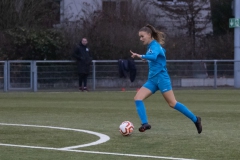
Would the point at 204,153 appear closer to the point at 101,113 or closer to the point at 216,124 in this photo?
the point at 216,124

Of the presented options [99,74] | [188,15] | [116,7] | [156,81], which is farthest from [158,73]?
[188,15]

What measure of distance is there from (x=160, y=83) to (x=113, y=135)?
1.11m

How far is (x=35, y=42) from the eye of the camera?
31531 millimetres

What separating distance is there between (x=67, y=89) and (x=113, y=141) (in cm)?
1926

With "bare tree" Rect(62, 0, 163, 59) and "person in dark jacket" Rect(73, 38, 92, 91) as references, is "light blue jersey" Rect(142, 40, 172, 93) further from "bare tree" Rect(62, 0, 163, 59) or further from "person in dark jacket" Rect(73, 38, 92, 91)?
"bare tree" Rect(62, 0, 163, 59)

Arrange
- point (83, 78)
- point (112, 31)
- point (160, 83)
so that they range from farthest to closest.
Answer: point (112, 31) → point (83, 78) → point (160, 83)

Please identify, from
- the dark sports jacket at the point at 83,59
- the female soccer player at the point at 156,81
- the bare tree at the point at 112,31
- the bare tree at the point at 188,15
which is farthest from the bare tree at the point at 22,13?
the female soccer player at the point at 156,81

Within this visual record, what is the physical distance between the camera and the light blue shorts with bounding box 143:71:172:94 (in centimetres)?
1101

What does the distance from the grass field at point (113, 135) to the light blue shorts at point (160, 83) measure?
73cm

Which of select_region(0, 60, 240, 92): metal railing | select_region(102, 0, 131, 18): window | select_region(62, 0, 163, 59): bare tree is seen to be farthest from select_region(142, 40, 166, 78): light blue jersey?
select_region(102, 0, 131, 18): window

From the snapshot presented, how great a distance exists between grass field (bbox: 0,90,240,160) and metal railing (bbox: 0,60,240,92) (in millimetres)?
11729

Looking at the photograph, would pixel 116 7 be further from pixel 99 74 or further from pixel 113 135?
pixel 113 135

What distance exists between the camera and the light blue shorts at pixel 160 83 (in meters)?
11.0

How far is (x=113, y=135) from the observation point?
10914 millimetres
